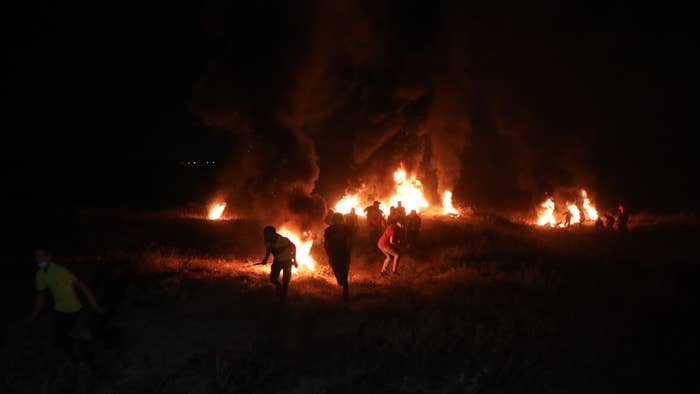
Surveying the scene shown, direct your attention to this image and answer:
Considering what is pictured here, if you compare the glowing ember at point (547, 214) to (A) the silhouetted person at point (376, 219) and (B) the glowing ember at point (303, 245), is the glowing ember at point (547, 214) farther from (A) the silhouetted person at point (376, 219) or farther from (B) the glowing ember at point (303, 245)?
(B) the glowing ember at point (303, 245)

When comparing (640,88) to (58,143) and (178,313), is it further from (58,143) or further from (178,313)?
(58,143)

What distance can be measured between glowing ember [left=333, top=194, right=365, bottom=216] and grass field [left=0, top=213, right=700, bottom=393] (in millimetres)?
13762

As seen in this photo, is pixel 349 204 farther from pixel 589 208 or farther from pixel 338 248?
pixel 338 248

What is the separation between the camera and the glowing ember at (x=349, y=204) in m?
27.6

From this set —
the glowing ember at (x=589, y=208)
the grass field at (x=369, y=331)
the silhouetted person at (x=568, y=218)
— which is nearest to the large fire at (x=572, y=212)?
the glowing ember at (x=589, y=208)

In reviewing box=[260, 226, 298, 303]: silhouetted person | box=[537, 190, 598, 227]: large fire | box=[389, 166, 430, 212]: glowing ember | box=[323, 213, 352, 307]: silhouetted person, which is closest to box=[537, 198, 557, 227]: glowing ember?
box=[537, 190, 598, 227]: large fire

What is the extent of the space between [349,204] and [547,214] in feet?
33.4

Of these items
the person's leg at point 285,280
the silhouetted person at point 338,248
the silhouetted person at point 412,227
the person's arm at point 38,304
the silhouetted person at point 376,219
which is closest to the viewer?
the person's arm at point 38,304

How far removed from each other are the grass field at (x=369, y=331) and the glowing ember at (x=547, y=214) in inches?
519

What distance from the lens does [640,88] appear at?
40031 millimetres

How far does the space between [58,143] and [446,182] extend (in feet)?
94.7

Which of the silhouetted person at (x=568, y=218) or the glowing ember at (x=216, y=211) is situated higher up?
the silhouetted person at (x=568, y=218)

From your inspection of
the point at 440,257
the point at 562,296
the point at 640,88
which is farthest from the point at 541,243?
the point at 640,88

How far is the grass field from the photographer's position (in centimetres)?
707
